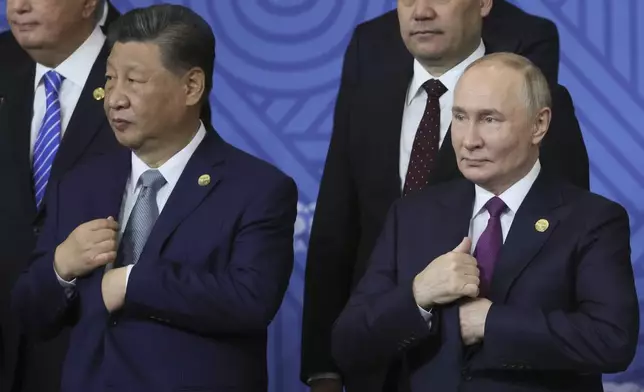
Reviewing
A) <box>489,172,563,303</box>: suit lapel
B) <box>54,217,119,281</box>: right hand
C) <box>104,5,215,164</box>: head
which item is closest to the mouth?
<box>104,5,215,164</box>: head

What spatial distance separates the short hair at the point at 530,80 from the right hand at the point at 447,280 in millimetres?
355

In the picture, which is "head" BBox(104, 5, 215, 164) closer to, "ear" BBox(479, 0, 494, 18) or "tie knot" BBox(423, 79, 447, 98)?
"tie knot" BBox(423, 79, 447, 98)

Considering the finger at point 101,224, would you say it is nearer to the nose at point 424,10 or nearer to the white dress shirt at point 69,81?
the white dress shirt at point 69,81

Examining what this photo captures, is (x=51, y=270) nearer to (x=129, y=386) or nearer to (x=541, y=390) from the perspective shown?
(x=129, y=386)

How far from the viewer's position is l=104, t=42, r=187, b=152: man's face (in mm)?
2855

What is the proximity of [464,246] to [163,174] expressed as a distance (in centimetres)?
70

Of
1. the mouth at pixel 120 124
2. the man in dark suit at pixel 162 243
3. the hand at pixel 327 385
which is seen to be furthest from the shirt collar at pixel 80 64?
the hand at pixel 327 385

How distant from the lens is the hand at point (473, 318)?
99.8 inches

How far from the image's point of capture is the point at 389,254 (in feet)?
8.93

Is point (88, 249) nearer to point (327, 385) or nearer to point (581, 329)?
point (327, 385)

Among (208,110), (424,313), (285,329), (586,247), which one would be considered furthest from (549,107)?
(285,329)

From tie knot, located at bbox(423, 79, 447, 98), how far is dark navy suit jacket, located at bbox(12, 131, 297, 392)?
1.50 ft

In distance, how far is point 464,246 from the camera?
8.54ft

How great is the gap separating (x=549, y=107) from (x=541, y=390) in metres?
0.59
